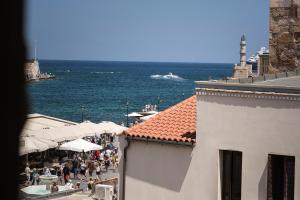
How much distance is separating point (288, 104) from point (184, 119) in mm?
2929

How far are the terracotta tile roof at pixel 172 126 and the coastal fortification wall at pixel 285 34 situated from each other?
2.69 m

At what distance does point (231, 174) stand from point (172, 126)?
1.86 meters

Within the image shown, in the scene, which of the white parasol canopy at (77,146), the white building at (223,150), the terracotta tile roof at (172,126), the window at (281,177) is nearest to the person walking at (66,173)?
the white parasol canopy at (77,146)

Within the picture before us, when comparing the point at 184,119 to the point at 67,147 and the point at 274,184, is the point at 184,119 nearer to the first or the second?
the point at 274,184

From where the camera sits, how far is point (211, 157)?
33.5 ft

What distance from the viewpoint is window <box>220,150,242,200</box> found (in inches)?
392

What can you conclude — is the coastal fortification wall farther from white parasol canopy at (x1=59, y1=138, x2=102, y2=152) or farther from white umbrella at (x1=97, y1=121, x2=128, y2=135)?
white umbrella at (x1=97, y1=121, x2=128, y2=135)

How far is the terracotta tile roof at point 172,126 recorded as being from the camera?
10.9 meters

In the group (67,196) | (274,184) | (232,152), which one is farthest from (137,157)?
(67,196)

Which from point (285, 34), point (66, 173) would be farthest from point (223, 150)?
point (66, 173)

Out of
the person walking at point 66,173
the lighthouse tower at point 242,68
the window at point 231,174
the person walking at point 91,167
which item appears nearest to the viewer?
the window at point 231,174

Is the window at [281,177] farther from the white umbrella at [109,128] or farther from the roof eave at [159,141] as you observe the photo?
the white umbrella at [109,128]

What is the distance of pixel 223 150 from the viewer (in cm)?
1007

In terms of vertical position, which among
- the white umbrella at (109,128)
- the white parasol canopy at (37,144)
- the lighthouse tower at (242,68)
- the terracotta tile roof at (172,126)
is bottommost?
the white parasol canopy at (37,144)
